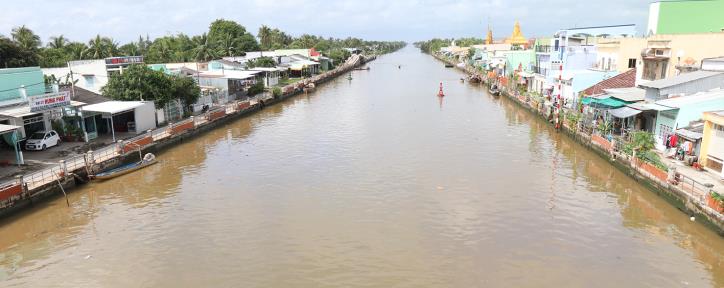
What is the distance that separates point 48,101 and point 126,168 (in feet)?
17.5

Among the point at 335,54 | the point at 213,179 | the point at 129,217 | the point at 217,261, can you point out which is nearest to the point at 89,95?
the point at 213,179

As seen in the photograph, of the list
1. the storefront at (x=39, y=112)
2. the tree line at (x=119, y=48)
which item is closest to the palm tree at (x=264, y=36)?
the tree line at (x=119, y=48)

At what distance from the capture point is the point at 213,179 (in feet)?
66.8

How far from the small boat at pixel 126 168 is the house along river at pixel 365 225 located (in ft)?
1.27

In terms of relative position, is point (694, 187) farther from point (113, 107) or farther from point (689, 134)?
point (113, 107)

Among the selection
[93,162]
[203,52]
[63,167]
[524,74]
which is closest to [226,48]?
[203,52]

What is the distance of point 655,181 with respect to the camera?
17.5 m

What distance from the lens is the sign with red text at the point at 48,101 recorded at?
2141cm

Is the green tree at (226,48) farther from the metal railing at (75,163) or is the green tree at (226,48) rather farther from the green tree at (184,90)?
the metal railing at (75,163)

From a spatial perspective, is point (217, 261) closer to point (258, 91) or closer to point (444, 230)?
point (444, 230)

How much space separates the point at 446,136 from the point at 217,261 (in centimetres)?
1874

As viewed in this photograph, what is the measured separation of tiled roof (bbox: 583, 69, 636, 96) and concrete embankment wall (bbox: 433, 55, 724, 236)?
370 centimetres

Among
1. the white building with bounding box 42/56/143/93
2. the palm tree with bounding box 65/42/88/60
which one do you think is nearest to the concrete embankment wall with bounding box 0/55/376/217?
the white building with bounding box 42/56/143/93

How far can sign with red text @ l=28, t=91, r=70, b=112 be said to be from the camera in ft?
70.2
